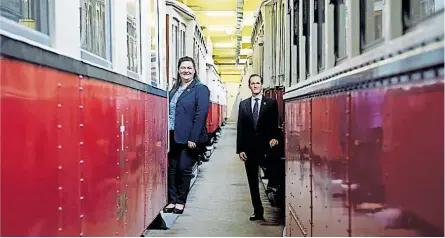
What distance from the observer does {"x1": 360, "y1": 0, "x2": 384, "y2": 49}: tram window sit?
2182mm

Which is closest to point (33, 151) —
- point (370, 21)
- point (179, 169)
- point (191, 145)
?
point (370, 21)

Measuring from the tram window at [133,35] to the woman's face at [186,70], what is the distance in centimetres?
188

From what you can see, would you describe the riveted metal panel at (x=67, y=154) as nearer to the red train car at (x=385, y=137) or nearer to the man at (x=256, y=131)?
the red train car at (x=385, y=137)

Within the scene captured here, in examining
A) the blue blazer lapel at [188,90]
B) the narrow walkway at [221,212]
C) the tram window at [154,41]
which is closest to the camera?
the tram window at [154,41]

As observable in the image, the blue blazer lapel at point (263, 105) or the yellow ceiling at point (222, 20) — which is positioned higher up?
the yellow ceiling at point (222, 20)

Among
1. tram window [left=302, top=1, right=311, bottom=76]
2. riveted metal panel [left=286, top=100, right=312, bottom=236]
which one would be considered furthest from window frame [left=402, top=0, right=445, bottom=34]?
tram window [left=302, top=1, right=311, bottom=76]

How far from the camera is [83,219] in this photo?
2.58 m

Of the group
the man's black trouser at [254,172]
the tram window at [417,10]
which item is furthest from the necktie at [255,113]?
the tram window at [417,10]

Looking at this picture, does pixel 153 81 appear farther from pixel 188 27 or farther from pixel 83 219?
pixel 188 27

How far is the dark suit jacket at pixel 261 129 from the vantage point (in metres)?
6.31

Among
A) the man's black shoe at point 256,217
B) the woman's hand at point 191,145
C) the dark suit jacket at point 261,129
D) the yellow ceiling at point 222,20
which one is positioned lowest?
the man's black shoe at point 256,217

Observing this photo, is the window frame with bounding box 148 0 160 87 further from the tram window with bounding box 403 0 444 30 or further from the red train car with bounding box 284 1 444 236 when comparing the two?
the tram window with bounding box 403 0 444 30

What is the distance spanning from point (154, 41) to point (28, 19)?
331cm

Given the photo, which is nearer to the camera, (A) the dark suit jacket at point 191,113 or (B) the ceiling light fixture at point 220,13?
(A) the dark suit jacket at point 191,113
